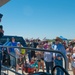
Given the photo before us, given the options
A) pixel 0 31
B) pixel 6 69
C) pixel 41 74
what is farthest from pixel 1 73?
pixel 41 74

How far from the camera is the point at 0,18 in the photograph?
6.39m

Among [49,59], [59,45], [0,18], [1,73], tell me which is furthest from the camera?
[49,59]

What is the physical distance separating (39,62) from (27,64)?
0.78 m

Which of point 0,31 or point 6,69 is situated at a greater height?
point 0,31

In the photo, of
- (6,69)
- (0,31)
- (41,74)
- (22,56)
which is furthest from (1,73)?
(22,56)

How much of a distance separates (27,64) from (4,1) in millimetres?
4124

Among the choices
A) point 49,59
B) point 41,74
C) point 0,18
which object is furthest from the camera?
point 49,59

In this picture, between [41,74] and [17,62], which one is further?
[17,62]

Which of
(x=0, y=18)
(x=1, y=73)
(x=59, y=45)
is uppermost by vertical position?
(x=0, y=18)

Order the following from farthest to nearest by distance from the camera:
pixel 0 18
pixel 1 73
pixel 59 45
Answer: pixel 59 45 < pixel 1 73 < pixel 0 18

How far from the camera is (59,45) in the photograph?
8781mm

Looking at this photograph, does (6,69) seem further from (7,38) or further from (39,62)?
(7,38)

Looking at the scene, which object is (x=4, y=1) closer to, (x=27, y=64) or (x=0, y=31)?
(x=0, y=31)

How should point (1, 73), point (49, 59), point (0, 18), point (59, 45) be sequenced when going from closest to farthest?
point (0, 18)
point (1, 73)
point (59, 45)
point (49, 59)
